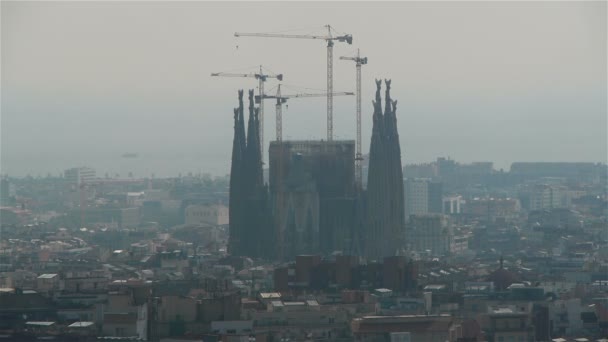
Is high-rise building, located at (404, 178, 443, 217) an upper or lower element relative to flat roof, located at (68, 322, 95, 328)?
upper

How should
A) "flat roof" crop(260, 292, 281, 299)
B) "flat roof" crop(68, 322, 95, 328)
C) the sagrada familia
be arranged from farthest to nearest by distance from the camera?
the sagrada familia < "flat roof" crop(260, 292, 281, 299) < "flat roof" crop(68, 322, 95, 328)

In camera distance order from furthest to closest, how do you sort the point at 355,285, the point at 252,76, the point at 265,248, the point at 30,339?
the point at 252,76, the point at 265,248, the point at 355,285, the point at 30,339

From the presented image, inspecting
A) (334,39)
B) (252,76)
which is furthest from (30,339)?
(252,76)

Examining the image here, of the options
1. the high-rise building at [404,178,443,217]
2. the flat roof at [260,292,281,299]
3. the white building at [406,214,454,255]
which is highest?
the high-rise building at [404,178,443,217]

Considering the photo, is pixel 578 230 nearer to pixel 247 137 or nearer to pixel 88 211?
pixel 247 137

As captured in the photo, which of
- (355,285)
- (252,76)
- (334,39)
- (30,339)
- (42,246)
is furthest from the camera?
(252,76)

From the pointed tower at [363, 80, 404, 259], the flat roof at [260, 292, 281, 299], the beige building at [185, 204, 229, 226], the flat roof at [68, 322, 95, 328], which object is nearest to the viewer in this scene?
the flat roof at [68, 322, 95, 328]

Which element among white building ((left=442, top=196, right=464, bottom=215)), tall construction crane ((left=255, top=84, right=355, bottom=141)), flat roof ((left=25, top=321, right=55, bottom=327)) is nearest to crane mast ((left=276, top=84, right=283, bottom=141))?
tall construction crane ((left=255, top=84, right=355, bottom=141))

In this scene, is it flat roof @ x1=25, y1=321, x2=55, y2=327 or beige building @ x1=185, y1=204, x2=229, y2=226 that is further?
beige building @ x1=185, y1=204, x2=229, y2=226

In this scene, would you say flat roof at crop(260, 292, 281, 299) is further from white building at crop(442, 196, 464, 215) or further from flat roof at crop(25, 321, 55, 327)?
white building at crop(442, 196, 464, 215)
